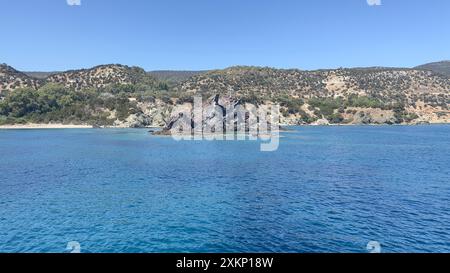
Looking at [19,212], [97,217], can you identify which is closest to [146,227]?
[97,217]

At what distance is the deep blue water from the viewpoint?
27469mm

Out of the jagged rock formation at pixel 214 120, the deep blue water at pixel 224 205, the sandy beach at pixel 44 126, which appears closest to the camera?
the deep blue water at pixel 224 205

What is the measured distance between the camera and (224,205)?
125 ft

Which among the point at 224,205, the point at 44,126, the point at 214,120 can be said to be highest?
the point at 214,120

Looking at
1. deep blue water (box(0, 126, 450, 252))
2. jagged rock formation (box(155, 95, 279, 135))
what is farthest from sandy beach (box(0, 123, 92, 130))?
deep blue water (box(0, 126, 450, 252))

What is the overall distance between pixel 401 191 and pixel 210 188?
23043mm

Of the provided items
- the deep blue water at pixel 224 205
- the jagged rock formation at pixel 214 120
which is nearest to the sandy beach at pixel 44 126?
the jagged rock formation at pixel 214 120

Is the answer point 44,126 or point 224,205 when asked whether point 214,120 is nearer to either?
point 44,126

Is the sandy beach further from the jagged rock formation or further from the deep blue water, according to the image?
the deep blue water

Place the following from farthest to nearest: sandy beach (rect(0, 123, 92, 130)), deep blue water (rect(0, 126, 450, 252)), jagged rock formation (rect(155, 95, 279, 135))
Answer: sandy beach (rect(0, 123, 92, 130)) → jagged rock formation (rect(155, 95, 279, 135)) → deep blue water (rect(0, 126, 450, 252))

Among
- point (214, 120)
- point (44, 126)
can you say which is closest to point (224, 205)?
point (214, 120)

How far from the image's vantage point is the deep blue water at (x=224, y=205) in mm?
A: 27469

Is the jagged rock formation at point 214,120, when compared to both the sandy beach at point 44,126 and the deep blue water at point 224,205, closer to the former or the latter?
the deep blue water at point 224,205

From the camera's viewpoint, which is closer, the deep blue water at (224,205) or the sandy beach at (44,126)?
the deep blue water at (224,205)
